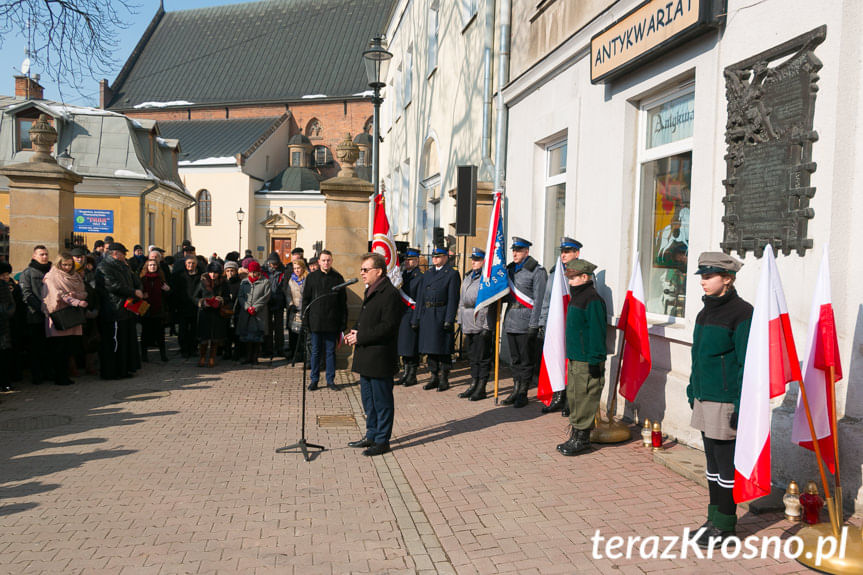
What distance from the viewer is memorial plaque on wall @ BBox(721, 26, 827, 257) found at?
4.91 metres

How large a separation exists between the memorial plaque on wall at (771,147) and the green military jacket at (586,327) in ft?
3.96

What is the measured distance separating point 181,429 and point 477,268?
4.23 meters

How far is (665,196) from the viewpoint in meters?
7.28

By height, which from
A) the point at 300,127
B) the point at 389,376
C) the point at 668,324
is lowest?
the point at 389,376

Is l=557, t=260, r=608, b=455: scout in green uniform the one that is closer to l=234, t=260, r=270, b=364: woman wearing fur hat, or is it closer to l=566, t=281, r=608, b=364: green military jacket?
l=566, t=281, r=608, b=364: green military jacket

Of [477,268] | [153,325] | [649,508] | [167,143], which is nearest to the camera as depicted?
[649,508]

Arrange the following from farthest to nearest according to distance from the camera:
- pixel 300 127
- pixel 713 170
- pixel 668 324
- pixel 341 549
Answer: pixel 300 127
pixel 668 324
pixel 713 170
pixel 341 549

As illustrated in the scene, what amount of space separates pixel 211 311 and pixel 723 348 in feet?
28.5

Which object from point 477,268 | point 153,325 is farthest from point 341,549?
point 153,325

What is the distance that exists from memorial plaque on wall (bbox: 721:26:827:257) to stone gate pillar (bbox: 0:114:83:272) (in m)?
10.1

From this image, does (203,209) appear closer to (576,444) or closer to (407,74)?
(407,74)

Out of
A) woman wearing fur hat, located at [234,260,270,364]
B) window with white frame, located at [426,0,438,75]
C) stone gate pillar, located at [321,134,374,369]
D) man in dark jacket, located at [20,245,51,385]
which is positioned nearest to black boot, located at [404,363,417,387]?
stone gate pillar, located at [321,134,374,369]

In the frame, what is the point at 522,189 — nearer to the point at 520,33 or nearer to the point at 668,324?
the point at 520,33

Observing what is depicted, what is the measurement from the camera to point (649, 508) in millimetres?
4875
